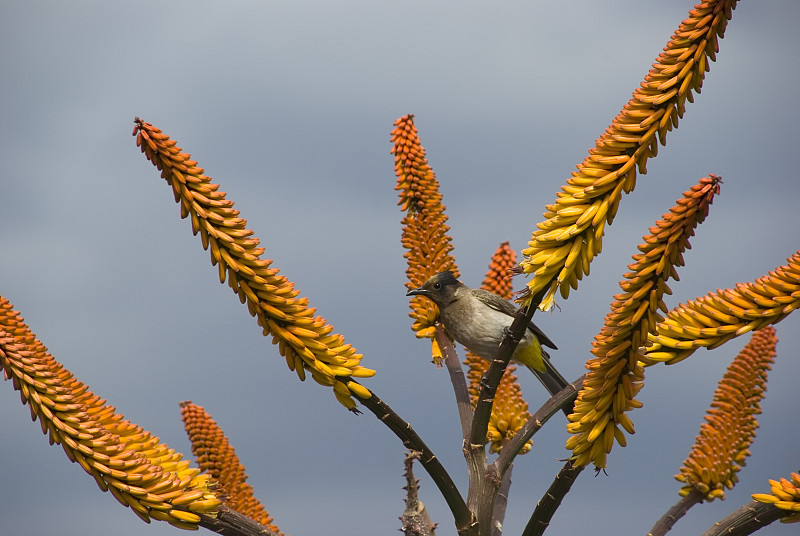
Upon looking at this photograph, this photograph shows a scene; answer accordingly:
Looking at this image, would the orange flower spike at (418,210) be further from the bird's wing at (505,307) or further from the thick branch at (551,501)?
the thick branch at (551,501)

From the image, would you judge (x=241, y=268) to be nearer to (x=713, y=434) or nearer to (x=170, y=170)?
(x=170, y=170)

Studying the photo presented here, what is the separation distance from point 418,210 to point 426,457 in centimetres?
122

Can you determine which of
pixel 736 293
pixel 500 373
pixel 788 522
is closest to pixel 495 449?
pixel 500 373

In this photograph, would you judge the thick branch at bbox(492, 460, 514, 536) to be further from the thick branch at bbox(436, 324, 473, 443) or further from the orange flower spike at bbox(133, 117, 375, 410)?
the orange flower spike at bbox(133, 117, 375, 410)

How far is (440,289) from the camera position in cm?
405

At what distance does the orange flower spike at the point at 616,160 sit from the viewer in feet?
7.67

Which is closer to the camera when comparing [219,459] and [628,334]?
[628,334]

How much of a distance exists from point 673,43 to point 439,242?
169cm

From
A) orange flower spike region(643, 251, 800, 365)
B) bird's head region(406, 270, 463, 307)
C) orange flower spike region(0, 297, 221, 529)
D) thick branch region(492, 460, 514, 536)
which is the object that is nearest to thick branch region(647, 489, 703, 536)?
thick branch region(492, 460, 514, 536)

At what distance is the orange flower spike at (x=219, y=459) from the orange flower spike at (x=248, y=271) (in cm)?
129

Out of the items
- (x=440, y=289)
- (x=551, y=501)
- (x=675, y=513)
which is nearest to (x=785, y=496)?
(x=551, y=501)

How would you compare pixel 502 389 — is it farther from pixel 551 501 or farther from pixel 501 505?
pixel 551 501

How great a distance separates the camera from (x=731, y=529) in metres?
3.04

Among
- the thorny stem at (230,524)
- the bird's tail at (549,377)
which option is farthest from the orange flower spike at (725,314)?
the bird's tail at (549,377)
